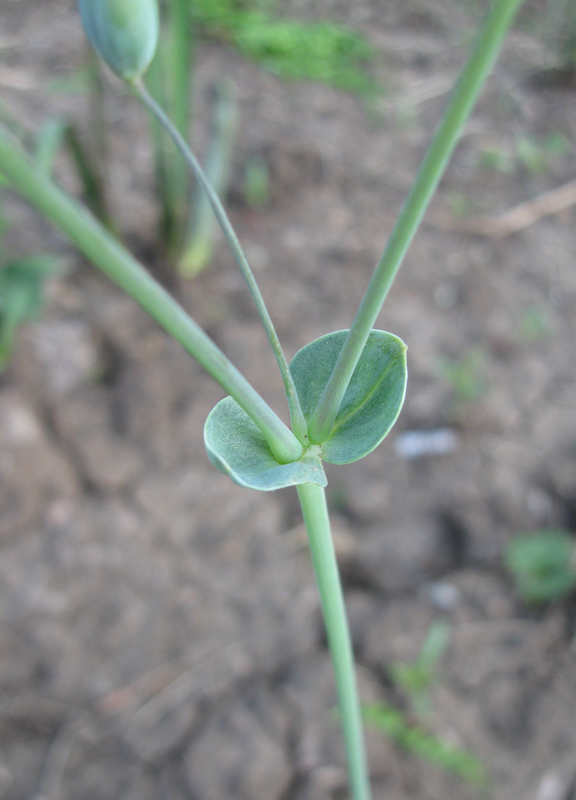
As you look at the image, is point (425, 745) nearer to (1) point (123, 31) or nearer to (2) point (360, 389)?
(2) point (360, 389)

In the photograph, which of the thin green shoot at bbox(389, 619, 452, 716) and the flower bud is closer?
the flower bud

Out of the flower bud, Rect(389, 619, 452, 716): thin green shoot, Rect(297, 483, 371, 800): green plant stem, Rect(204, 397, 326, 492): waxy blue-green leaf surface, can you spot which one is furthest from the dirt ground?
the flower bud

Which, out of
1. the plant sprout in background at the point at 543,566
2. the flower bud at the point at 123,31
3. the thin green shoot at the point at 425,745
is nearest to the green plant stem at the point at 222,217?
the flower bud at the point at 123,31

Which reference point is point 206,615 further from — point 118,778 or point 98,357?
point 98,357

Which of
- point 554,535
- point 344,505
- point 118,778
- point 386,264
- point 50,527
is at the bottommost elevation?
point 554,535

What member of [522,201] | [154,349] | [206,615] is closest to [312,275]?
[154,349]

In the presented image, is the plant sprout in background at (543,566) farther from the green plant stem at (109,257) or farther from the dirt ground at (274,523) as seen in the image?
the green plant stem at (109,257)

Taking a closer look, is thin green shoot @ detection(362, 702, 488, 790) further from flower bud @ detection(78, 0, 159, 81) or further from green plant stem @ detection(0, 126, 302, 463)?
flower bud @ detection(78, 0, 159, 81)
